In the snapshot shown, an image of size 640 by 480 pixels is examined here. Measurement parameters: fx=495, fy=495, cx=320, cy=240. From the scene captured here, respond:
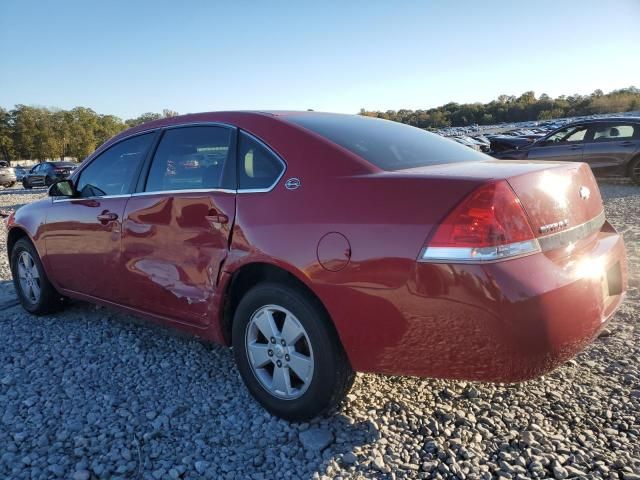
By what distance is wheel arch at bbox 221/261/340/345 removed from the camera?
239 centimetres

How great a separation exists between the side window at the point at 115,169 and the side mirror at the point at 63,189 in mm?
52

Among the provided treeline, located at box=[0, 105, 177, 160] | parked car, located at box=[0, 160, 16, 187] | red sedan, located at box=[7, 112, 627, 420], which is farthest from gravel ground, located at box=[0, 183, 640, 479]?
treeline, located at box=[0, 105, 177, 160]

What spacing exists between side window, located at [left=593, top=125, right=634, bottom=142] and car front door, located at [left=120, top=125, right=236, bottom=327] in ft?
37.0

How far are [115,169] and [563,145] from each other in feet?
36.5

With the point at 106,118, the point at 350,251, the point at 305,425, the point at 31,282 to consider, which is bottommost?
the point at 305,425

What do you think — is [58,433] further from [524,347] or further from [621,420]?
[621,420]

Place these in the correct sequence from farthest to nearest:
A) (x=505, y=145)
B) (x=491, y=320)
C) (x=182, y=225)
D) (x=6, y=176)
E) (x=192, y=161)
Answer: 1. (x=6, y=176)
2. (x=505, y=145)
3. (x=192, y=161)
4. (x=182, y=225)
5. (x=491, y=320)

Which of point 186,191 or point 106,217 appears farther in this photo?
point 106,217

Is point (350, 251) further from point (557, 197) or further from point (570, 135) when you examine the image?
point (570, 135)


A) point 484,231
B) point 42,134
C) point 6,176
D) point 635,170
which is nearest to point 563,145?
point 635,170

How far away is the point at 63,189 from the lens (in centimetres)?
389

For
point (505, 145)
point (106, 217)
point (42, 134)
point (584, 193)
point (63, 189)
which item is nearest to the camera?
point (584, 193)

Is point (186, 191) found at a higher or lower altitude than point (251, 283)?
higher

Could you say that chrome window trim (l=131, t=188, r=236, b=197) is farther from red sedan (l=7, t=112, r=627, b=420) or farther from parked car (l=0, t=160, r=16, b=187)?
parked car (l=0, t=160, r=16, b=187)
